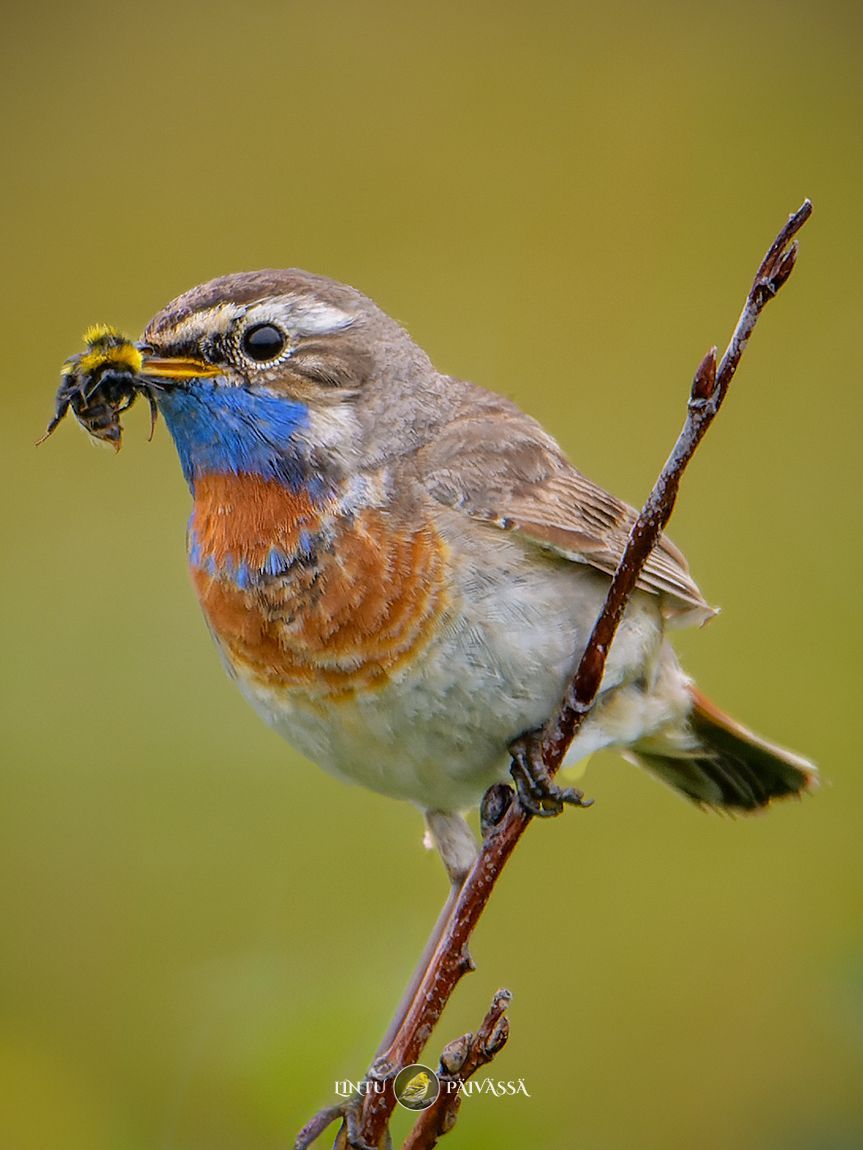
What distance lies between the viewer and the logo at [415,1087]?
336 cm

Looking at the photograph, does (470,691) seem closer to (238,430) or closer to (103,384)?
(238,430)

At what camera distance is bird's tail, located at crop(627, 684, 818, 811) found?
5.15m

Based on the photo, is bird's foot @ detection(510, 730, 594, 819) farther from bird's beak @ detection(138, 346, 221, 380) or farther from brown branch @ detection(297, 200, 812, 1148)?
bird's beak @ detection(138, 346, 221, 380)

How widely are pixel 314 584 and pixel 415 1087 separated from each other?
1302mm

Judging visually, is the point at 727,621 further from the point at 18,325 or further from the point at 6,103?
the point at 6,103

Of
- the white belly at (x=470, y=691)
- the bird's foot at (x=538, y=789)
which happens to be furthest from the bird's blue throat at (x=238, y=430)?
the bird's foot at (x=538, y=789)

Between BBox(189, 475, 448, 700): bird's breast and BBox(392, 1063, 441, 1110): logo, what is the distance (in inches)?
39.9

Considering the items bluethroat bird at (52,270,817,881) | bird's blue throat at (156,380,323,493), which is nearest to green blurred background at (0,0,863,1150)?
bluethroat bird at (52,270,817,881)

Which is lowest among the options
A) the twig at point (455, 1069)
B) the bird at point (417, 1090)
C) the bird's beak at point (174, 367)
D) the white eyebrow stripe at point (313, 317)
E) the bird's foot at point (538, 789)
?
the bird at point (417, 1090)

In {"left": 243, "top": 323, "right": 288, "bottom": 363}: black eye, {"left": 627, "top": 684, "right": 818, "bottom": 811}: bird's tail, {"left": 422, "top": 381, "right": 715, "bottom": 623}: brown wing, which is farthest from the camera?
{"left": 627, "top": 684, "right": 818, "bottom": 811}: bird's tail

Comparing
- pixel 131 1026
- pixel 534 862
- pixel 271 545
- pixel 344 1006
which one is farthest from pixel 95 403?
pixel 534 862

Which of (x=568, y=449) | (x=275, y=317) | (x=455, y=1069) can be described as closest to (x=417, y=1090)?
(x=455, y=1069)

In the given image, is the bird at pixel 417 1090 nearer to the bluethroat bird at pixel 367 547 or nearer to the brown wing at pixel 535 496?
the bluethroat bird at pixel 367 547

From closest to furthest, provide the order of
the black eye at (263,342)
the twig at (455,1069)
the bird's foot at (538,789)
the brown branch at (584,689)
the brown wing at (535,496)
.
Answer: the brown branch at (584,689)
the twig at (455,1069)
the bird's foot at (538,789)
the black eye at (263,342)
the brown wing at (535,496)
